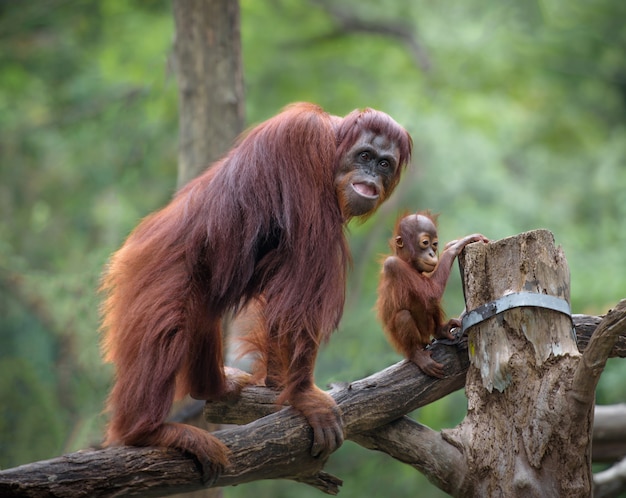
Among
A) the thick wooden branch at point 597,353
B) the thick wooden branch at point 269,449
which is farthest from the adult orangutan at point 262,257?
the thick wooden branch at point 597,353

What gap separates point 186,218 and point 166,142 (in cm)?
615

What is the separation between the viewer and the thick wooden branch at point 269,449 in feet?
11.7

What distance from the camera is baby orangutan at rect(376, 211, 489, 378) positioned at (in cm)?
448

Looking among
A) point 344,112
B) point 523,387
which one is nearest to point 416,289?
point 523,387

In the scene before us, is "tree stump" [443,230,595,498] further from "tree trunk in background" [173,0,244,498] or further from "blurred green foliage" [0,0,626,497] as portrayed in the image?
"blurred green foliage" [0,0,626,497]

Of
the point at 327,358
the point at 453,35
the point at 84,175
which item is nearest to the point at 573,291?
the point at 327,358

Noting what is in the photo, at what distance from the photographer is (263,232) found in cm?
450

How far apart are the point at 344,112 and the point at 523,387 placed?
7.18 m

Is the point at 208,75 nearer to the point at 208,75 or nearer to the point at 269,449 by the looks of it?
the point at 208,75

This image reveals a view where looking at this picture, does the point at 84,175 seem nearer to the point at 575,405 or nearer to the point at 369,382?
the point at 369,382

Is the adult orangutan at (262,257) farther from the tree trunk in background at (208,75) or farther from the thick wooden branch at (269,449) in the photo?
the tree trunk in background at (208,75)

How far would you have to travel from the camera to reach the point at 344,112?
1077cm

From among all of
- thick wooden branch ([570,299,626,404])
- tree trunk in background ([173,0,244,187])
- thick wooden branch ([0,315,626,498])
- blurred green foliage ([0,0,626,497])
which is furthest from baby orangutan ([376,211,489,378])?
blurred green foliage ([0,0,626,497])

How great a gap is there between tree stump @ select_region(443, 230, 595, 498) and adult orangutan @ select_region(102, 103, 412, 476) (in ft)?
2.39
